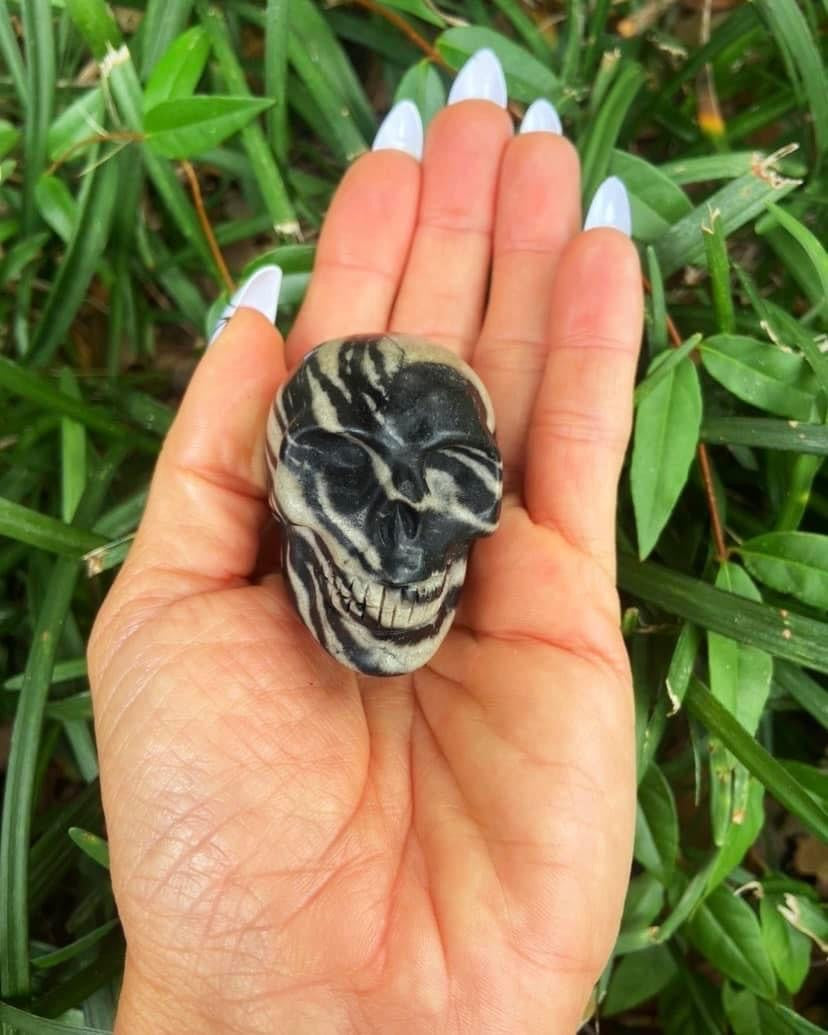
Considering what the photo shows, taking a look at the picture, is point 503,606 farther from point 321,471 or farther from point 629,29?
point 629,29

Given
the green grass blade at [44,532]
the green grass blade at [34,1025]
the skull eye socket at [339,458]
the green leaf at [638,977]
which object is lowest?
the green leaf at [638,977]

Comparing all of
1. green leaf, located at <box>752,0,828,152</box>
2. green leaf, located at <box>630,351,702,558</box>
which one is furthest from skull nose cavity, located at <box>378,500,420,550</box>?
green leaf, located at <box>752,0,828,152</box>

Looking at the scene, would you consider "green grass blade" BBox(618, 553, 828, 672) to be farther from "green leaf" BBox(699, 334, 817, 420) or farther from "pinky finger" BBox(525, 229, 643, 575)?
"green leaf" BBox(699, 334, 817, 420)

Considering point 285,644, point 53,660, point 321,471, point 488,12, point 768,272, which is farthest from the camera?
point 488,12

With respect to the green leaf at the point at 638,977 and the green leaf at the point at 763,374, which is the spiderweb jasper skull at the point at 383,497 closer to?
the green leaf at the point at 763,374

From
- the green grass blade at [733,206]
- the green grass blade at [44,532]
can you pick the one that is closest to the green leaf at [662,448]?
the green grass blade at [733,206]

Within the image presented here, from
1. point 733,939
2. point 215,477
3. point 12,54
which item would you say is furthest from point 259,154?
point 733,939

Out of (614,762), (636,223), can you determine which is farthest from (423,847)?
(636,223)
